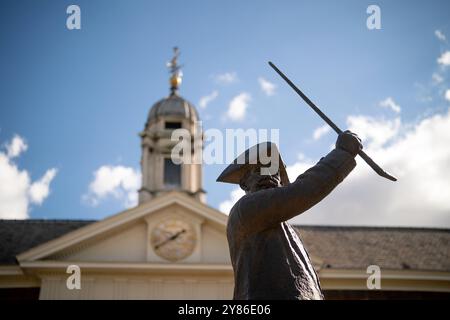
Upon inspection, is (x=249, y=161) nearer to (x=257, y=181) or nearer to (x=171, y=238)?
(x=257, y=181)

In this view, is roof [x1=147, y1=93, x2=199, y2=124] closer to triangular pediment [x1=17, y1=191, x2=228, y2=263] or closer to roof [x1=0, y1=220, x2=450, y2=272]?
roof [x1=0, y1=220, x2=450, y2=272]

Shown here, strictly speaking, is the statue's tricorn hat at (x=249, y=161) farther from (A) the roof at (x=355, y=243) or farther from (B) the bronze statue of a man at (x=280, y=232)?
(A) the roof at (x=355, y=243)

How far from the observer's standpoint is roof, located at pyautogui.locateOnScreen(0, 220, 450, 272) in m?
23.0

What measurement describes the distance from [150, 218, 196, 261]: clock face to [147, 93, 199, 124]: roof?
17.4 metres

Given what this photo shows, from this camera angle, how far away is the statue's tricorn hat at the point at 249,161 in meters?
3.97

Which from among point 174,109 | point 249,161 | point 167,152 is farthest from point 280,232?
point 174,109

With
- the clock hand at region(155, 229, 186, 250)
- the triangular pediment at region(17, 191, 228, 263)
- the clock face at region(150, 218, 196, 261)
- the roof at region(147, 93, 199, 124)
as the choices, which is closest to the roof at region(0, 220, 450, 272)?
the triangular pediment at region(17, 191, 228, 263)

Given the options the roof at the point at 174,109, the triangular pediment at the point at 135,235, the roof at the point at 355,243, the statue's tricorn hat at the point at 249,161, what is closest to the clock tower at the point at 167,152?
the roof at the point at 174,109

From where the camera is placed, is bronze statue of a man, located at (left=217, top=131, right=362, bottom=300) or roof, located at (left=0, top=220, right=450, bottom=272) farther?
roof, located at (left=0, top=220, right=450, bottom=272)

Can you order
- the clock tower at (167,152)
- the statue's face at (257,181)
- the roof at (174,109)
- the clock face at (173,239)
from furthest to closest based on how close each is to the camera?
the roof at (174,109), the clock tower at (167,152), the clock face at (173,239), the statue's face at (257,181)

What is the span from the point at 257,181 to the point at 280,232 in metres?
0.40

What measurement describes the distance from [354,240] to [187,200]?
8.22m

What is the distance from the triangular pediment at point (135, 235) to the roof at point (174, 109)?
56.2 feet

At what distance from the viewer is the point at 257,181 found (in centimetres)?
393
